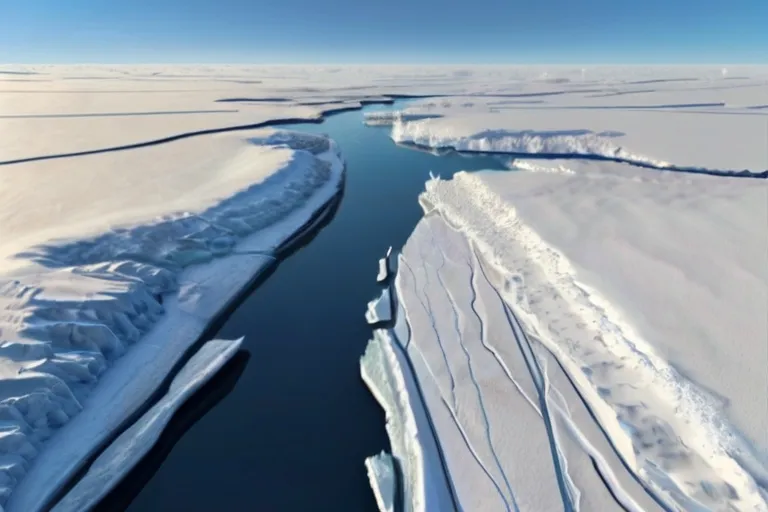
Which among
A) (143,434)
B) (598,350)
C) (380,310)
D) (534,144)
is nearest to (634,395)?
(598,350)

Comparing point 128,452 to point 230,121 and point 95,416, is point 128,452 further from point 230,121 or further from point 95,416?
point 230,121

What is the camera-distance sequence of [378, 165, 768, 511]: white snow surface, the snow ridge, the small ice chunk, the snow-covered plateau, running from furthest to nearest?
the small ice chunk → the snow-covered plateau → [378, 165, 768, 511]: white snow surface → the snow ridge

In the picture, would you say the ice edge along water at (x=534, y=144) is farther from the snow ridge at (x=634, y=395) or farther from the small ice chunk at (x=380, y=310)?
the small ice chunk at (x=380, y=310)

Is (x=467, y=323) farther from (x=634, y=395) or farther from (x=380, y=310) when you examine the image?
(x=634, y=395)

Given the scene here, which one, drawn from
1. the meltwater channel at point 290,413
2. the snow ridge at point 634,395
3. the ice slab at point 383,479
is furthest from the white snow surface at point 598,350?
the meltwater channel at point 290,413

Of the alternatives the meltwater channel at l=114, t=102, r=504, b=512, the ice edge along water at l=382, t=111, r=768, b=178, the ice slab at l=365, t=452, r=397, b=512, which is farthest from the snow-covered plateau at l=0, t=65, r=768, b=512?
the ice edge along water at l=382, t=111, r=768, b=178

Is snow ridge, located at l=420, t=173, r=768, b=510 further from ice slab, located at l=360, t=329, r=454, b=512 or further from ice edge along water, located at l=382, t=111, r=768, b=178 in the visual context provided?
ice edge along water, located at l=382, t=111, r=768, b=178

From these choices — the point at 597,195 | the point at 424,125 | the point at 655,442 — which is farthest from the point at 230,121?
the point at 655,442

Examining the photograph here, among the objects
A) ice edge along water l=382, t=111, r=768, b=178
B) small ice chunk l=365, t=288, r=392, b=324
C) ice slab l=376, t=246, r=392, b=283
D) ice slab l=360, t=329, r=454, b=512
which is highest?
ice edge along water l=382, t=111, r=768, b=178
